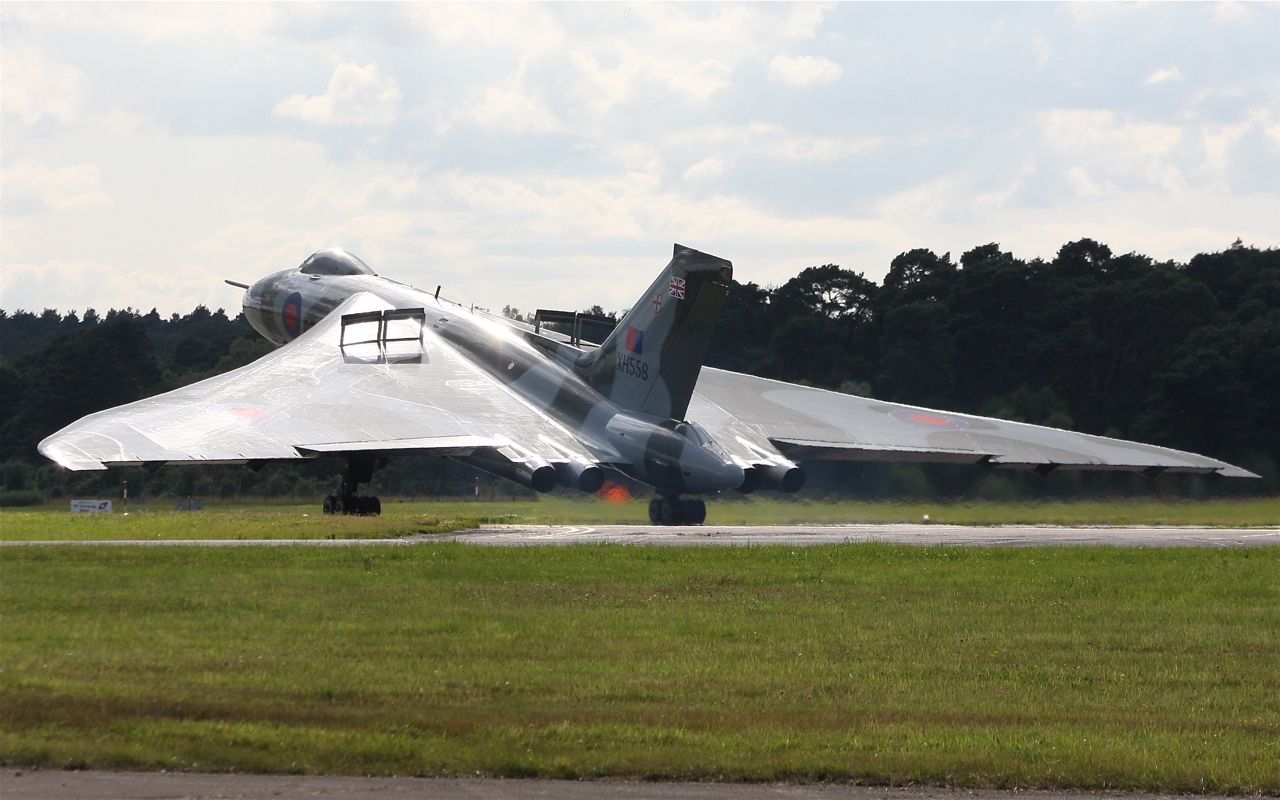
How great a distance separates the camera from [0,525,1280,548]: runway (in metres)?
24.5

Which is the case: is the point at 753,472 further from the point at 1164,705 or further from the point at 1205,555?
the point at 1164,705

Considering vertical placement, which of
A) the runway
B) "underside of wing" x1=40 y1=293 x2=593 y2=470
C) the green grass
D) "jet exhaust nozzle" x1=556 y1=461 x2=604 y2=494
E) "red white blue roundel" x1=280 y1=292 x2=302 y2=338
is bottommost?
the green grass

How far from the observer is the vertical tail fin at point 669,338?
104 feet

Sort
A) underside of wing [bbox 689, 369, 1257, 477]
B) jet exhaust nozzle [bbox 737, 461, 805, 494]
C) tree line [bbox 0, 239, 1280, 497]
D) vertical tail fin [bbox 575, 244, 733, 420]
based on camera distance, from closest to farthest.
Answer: vertical tail fin [bbox 575, 244, 733, 420] → underside of wing [bbox 689, 369, 1257, 477] → jet exhaust nozzle [bbox 737, 461, 805, 494] → tree line [bbox 0, 239, 1280, 497]

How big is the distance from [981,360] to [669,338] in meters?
20.4

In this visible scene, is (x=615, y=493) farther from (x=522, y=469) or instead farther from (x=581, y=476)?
(x=522, y=469)

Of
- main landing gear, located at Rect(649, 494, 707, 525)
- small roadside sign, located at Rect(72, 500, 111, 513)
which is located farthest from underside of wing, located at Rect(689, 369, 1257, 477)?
small roadside sign, located at Rect(72, 500, 111, 513)

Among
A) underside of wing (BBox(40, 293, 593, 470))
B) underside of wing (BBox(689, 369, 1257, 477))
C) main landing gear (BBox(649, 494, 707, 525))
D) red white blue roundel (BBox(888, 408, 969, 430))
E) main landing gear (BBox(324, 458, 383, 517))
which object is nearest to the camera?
underside of wing (BBox(40, 293, 593, 470))

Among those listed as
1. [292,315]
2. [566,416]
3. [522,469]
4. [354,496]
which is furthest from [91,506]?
[522,469]

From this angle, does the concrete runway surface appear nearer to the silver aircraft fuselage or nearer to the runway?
the runway

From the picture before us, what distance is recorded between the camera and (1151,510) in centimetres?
3381

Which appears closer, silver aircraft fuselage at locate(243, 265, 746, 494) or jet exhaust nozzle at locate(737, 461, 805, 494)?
silver aircraft fuselage at locate(243, 265, 746, 494)

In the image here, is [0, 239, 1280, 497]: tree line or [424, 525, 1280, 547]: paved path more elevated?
[0, 239, 1280, 497]: tree line

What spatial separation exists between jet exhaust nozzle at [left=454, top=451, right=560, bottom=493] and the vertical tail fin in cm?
315
